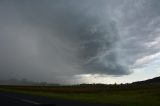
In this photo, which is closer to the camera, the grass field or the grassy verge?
the grassy verge

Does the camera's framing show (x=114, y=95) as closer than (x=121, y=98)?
No

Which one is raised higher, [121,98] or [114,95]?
[114,95]

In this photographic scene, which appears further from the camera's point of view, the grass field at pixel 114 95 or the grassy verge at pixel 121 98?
the grass field at pixel 114 95
